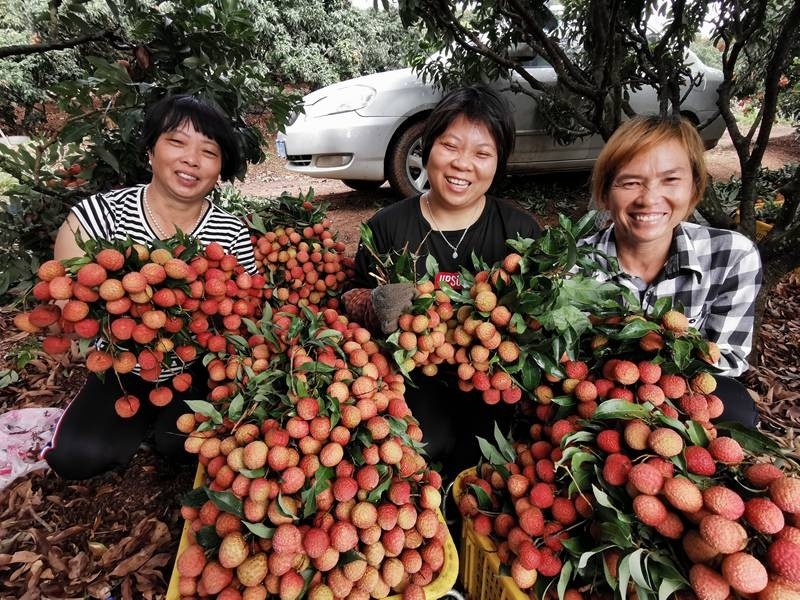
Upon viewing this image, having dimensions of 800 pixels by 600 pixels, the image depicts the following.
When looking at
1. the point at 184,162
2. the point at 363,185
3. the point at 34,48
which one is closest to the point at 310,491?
the point at 184,162

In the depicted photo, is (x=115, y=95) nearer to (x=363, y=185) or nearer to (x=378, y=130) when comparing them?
(x=378, y=130)

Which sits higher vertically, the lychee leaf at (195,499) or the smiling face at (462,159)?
the smiling face at (462,159)

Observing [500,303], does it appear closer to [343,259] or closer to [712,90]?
[343,259]

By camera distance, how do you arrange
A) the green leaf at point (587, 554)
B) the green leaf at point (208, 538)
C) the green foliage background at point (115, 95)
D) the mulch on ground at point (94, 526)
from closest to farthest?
the green leaf at point (587, 554) → the green leaf at point (208, 538) → the mulch on ground at point (94, 526) → the green foliage background at point (115, 95)

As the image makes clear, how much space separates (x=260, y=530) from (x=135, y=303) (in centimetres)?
69

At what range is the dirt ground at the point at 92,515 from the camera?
5.01ft

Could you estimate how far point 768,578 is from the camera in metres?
0.81

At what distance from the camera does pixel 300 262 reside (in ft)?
7.76

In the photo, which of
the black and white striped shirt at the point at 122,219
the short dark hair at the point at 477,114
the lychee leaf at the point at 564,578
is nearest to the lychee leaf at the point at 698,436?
the lychee leaf at the point at 564,578

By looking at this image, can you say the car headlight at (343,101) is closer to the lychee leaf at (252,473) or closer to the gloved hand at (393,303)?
the gloved hand at (393,303)

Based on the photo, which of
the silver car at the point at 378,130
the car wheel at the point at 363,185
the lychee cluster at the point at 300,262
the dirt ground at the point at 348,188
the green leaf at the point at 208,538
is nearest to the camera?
the green leaf at the point at 208,538

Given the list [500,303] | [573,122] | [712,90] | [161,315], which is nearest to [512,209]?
[500,303]

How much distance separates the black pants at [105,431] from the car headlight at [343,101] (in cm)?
368

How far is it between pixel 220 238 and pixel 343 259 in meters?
0.73
